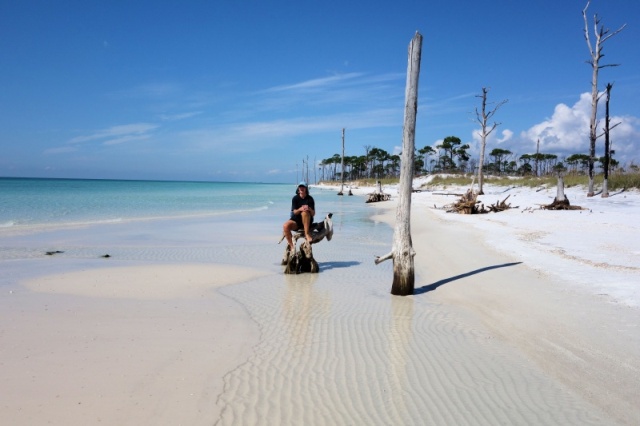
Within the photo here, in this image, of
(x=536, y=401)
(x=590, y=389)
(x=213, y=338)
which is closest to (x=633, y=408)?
(x=590, y=389)

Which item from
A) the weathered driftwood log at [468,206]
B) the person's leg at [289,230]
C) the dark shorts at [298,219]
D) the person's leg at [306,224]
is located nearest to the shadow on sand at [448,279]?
the person's leg at [306,224]

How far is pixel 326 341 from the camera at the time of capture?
204 inches

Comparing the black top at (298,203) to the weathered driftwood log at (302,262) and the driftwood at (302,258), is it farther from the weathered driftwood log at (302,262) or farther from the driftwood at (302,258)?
the weathered driftwood log at (302,262)

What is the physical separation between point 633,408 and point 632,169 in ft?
92.9

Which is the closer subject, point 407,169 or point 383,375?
point 383,375

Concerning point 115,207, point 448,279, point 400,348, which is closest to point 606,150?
point 448,279

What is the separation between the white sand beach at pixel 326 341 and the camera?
11.6 feet

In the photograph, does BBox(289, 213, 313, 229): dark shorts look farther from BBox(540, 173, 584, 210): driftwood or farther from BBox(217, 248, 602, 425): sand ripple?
BBox(540, 173, 584, 210): driftwood

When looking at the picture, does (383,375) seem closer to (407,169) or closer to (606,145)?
(407,169)

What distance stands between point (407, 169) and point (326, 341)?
3.13m

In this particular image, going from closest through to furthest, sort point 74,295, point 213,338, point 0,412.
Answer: point 0,412 < point 213,338 < point 74,295

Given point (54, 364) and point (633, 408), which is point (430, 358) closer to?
point (633, 408)

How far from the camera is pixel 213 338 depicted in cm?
516

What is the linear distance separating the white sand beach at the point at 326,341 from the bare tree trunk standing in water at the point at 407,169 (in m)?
0.66
